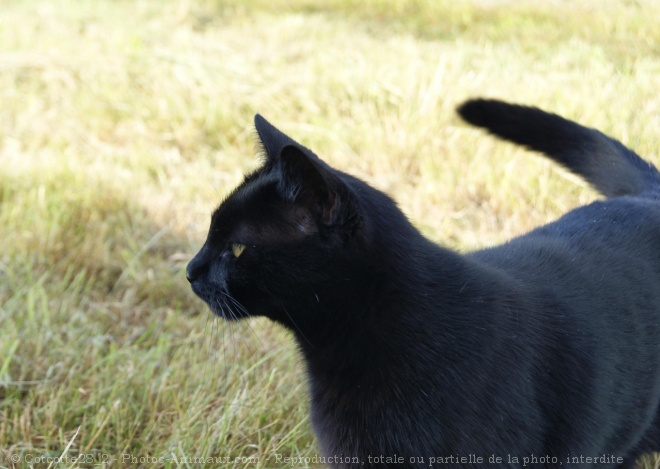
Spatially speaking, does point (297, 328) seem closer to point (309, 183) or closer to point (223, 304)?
point (223, 304)

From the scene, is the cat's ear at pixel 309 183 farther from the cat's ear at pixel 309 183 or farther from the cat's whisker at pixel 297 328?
the cat's whisker at pixel 297 328

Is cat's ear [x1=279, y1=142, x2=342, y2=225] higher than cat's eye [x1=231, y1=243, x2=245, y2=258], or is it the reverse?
cat's ear [x1=279, y1=142, x2=342, y2=225]

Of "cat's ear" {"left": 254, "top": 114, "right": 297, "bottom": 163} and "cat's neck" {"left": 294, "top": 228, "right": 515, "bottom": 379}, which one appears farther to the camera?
"cat's ear" {"left": 254, "top": 114, "right": 297, "bottom": 163}

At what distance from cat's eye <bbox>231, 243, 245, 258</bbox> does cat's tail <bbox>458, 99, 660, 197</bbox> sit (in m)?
0.85

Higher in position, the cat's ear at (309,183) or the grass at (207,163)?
the cat's ear at (309,183)

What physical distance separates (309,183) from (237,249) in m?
0.22

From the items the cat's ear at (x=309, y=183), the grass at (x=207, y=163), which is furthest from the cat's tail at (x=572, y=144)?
the cat's ear at (x=309, y=183)

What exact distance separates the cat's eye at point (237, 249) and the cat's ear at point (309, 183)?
0.13 metres

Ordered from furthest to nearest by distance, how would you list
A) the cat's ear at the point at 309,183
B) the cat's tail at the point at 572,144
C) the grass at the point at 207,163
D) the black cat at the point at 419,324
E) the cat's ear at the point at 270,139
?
the cat's tail at the point at 572,144
the grass at the point at 207,163
the cat's ear at the point at 270,139
the black cat at the point at 419,324
the cat's ear at the point at 309,183

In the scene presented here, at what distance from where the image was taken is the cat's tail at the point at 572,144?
188 centimetres

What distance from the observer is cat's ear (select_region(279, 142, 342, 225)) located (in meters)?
1.14

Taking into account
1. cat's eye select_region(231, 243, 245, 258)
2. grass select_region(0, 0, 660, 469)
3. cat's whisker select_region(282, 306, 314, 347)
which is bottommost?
grass select_region(0, 0, 660, 469)

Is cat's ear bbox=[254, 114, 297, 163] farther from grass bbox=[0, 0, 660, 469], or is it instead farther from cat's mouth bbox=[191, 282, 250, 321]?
grass bbox=[0, 0, 660, 469]

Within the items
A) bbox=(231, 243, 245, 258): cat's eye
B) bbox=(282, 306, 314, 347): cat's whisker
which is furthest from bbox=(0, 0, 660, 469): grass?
bbox=(231, 243, 245, 258): cat's eye
